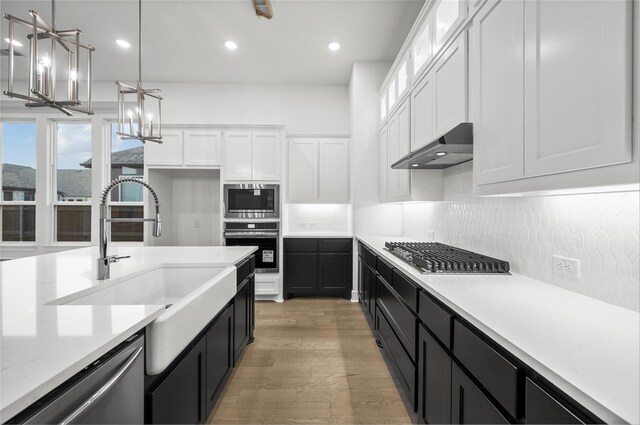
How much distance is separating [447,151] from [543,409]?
1.50 meters

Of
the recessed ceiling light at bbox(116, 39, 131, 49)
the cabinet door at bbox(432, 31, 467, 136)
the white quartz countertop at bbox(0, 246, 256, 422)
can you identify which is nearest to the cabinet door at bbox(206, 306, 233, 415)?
the white quartz countertop at bbox(0, 246, 256, 422)

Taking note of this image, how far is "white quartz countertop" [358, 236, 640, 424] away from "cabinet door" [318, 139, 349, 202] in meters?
2.96

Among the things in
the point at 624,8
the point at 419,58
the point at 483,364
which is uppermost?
the point at 419,58

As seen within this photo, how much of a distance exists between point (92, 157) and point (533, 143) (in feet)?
19.0

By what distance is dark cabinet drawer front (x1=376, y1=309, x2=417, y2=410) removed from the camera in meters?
1.67

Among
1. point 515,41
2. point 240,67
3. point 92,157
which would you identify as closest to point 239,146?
point 240,67

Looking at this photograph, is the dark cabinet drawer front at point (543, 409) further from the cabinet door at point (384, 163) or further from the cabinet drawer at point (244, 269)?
the cabinet door at point (384, 163)

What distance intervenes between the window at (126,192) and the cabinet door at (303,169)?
246 centimetres

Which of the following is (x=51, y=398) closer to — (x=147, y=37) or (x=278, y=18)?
(x=278, y=18)

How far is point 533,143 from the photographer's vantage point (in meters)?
1.14

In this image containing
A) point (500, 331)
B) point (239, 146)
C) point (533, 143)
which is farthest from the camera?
point (239, 146)

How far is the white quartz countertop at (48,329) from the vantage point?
546mm

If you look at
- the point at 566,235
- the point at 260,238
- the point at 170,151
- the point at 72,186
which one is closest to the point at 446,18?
the point at 566,235

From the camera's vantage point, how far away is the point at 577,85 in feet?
3.08
